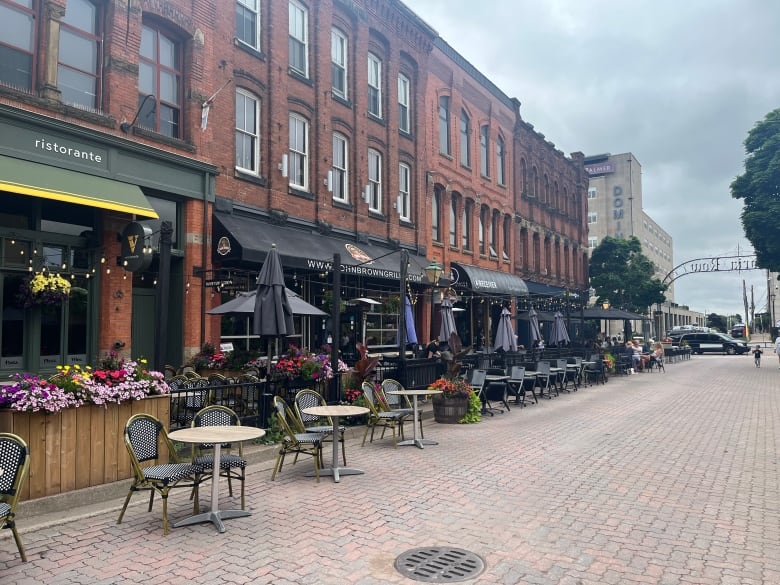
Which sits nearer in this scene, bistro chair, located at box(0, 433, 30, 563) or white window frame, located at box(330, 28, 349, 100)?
bistro chair, located at box(0, 433, 30, 563)

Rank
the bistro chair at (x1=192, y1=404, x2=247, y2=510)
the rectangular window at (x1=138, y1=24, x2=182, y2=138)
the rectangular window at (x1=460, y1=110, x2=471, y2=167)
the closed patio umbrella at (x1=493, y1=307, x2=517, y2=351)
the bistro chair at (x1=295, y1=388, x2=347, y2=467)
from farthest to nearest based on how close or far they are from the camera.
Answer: the rectangular window at (x1=460, y1=110, x2=471, y2=167) → the closed patio umbrella at (x1=493, y1=307, x2=517, y2=351) → the rectangular window at (x1=138, y1=24, x2=182, y2=138) → the bistro chair at (x1=295, y1=388, x2=347, y2=467) → the bistro chair at (x1=192, y1=404, x2=247, y2=510)

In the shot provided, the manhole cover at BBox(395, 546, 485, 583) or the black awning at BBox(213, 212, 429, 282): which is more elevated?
the black awning at BBox(213, 212, 429, 282)

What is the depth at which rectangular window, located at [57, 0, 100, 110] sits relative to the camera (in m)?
11.8

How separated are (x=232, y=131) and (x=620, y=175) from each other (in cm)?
7217

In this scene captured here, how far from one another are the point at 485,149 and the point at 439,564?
25.9 meters

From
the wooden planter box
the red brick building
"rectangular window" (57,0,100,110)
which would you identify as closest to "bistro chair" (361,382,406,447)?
the red brick building

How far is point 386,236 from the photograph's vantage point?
2095cm

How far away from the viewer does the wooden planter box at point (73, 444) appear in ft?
19.3

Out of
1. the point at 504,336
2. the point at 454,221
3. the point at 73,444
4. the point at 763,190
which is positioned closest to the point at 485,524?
the point at 73,444

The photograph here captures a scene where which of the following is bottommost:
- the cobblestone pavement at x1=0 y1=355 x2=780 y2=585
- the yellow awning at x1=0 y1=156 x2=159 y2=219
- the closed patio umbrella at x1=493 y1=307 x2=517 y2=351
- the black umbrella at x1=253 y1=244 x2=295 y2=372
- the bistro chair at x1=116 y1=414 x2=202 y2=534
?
the cobblestone pavement at x1=0 y1=355 x2=780 y2=585

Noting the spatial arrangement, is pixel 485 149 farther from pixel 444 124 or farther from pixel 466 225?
pixel 466 225

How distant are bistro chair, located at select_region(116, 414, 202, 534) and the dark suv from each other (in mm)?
47076

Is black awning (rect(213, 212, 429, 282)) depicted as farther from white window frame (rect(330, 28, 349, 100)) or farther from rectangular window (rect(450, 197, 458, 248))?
rectangular window (rect(450, 197, 458, 248))

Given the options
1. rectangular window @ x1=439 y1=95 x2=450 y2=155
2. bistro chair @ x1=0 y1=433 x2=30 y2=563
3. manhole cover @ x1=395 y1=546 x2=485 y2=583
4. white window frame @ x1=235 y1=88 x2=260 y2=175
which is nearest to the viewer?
manhole cover @ x1=395 y1=546 x2=485 y2=583
